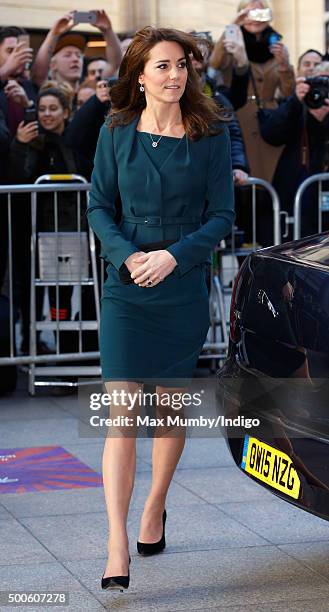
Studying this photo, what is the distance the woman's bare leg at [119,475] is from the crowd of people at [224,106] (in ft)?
13.1

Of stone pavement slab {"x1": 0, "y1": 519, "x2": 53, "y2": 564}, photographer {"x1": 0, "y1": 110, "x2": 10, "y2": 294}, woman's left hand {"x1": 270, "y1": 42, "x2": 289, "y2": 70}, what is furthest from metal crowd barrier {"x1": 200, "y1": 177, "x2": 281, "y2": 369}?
stone pavement slab {"x1": 0, "y1": 519, "x2": 53, "y2": 564}

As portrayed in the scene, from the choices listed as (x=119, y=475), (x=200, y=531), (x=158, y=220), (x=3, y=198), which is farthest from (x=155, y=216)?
(x=3, y=198)

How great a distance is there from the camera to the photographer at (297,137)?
29.1 feet

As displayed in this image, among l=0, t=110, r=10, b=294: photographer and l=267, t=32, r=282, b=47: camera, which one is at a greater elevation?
l=267, t=32, r=282, b=47: camera

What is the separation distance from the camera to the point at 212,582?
439 centimetres

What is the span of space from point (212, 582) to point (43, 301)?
4347mm

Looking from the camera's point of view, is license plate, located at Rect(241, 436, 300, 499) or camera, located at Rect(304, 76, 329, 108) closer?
license plate, located at Rect(241, 436, 300, 499)

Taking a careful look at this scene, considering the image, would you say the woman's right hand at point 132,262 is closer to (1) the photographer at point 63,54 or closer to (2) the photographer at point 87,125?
(2) the photographer at point 87,125

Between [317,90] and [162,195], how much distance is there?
4707mm

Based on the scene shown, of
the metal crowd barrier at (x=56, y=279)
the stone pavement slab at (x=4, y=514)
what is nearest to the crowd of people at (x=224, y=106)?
the metal crowd barrier at (x=56, y=279)

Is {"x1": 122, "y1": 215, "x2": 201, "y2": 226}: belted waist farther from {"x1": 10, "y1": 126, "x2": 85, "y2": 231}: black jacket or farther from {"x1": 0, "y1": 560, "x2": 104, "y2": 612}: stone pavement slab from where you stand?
{"x1": 10, "y1": 126, "x2": 85, "y2": 231}: black jacket

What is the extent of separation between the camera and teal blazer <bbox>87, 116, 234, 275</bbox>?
4352 mm

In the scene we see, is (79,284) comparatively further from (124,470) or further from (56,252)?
(124,470)

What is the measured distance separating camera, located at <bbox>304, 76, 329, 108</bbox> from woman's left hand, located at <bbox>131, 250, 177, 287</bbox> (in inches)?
190
